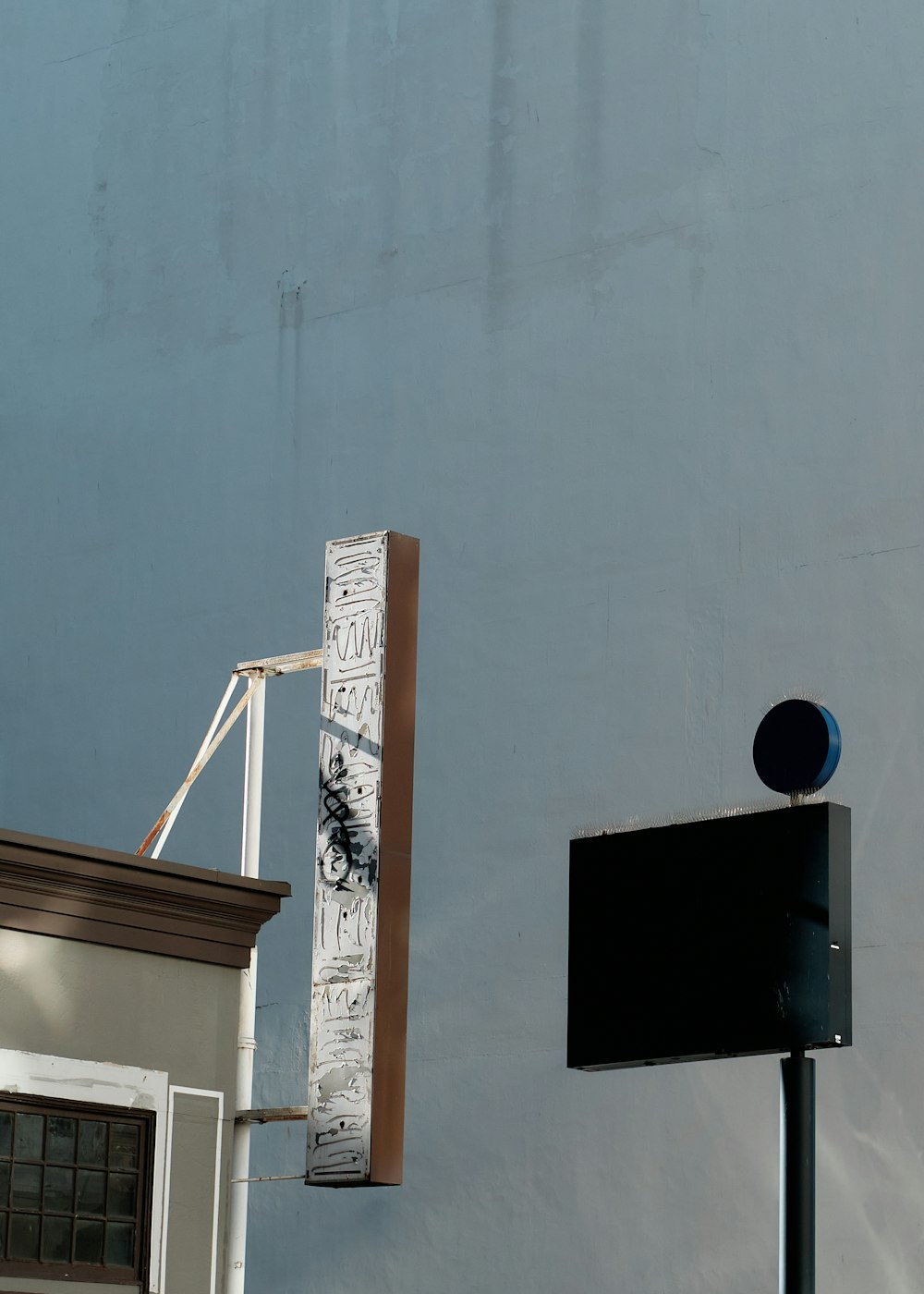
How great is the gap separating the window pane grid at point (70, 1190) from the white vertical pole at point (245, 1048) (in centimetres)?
53

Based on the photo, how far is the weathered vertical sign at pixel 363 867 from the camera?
1007 centimetres

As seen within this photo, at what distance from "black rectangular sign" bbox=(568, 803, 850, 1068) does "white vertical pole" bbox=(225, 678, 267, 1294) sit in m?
4.59

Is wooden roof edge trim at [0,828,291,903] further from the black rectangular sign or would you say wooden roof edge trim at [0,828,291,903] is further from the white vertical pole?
the black rectangular sign

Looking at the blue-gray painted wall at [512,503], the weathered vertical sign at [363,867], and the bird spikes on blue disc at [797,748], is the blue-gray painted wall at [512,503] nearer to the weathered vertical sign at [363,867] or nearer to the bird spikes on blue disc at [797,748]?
the weathered vertical sign at [363,867]

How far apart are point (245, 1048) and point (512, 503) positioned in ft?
21.0

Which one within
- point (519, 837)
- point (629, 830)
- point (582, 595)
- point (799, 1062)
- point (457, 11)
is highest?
point (457, 11)

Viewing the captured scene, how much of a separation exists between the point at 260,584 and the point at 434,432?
6.50 ft

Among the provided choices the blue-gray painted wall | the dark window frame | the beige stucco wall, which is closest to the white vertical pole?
the beige stucco wall

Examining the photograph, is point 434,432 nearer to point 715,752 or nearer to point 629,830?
point 715,752

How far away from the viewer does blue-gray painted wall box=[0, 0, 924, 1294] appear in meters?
14.4

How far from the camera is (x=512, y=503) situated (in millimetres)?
16422

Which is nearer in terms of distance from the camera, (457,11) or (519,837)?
(519,837)

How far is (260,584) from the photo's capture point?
1777 centimetres

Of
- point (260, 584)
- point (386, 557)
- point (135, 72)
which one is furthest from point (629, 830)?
point (135, 72)
